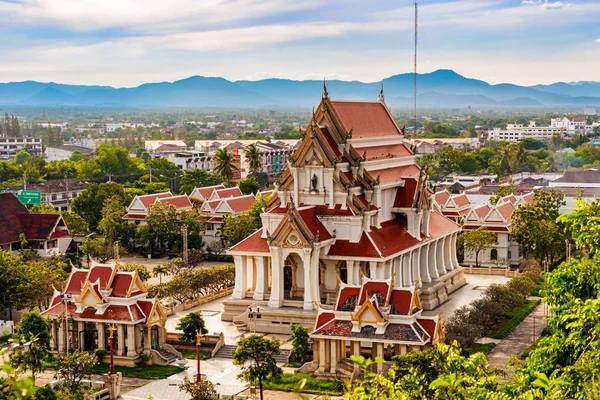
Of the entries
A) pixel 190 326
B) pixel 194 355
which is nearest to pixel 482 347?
pixel 194 355

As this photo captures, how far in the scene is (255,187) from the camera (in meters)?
83.2

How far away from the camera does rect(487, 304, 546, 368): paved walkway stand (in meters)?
35.4

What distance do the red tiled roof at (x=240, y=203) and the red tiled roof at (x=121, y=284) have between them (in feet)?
90.7

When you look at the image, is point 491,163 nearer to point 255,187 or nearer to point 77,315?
point 255,187

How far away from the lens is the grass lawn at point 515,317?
39175 mm

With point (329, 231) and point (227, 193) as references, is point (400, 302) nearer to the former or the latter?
point (329, 231)

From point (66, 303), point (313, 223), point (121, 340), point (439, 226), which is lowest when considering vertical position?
point (121, 340)

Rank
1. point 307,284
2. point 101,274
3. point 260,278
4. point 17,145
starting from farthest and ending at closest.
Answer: point 17,145, point 260,278, point 307,284, point 101,274

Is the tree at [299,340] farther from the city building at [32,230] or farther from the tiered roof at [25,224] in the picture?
the tiered roof at [25,224]

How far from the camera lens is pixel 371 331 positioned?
3291cm

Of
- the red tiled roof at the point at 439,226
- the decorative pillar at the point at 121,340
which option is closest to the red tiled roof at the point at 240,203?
the red tiled roof at the point at 439,226

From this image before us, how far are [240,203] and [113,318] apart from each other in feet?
101

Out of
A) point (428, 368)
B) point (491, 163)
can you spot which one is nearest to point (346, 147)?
point (428, 368)

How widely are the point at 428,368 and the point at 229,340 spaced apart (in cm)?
1394
